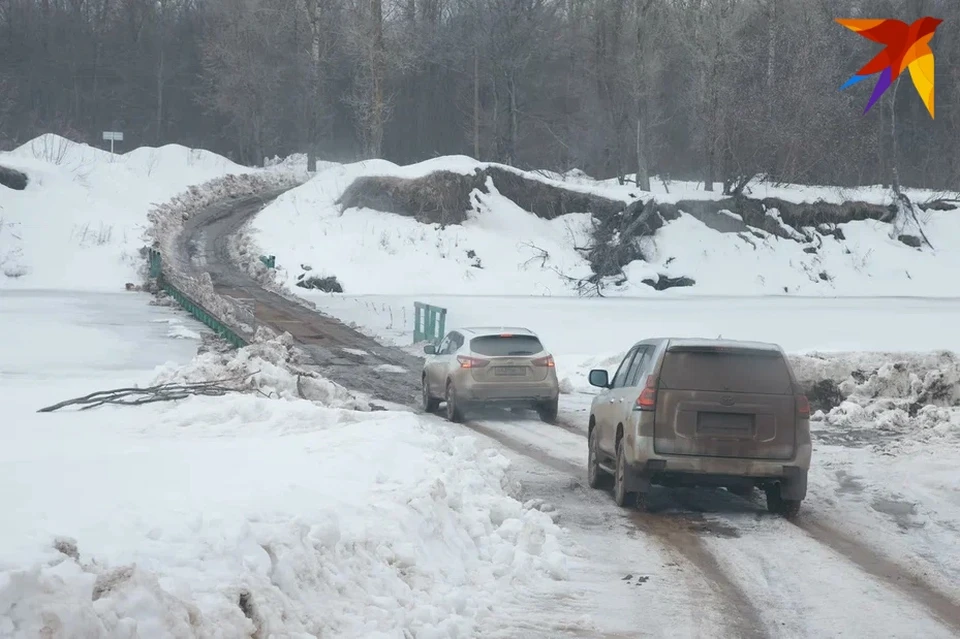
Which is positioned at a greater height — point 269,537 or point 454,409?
point 269,537

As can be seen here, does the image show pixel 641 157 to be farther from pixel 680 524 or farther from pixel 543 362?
pixel 680 524

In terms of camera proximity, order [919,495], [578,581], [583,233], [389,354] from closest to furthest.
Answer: [578,581], [919,495], [389,354], [583,233]

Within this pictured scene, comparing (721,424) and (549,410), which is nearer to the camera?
(721,424)

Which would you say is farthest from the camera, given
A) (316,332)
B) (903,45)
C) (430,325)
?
(316,332)

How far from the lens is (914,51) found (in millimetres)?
6430

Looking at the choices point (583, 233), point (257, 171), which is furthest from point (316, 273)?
point (257, 171)

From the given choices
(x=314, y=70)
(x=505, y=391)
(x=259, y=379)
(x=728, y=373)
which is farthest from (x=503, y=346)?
(x=314, y=70)

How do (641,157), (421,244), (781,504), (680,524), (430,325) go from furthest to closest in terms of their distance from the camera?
(641,157) < (421,244) < (430,325) < (781,504) < (680,524)

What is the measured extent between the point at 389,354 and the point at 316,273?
1618cm

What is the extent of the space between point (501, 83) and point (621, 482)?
2381 inches

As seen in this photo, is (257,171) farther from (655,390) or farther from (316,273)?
(655,390)

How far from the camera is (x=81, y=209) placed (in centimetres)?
5288

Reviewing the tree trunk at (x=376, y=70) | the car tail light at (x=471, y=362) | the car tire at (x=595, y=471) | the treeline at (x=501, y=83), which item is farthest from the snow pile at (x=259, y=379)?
the tree trunk at (x=376, y=70)

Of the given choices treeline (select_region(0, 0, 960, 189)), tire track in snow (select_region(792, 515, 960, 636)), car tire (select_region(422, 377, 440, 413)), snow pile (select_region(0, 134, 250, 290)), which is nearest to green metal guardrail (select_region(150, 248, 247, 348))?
snow pile (select_region(0, 134, 250, 290))
